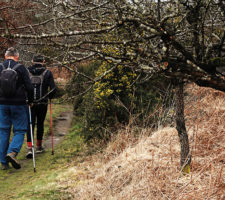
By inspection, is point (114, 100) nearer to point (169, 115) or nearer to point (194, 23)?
point (169, 115)

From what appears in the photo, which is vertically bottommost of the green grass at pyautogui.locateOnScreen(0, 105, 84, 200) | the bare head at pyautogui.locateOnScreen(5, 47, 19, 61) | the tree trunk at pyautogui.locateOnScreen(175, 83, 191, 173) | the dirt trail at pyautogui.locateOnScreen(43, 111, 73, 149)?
the dirt trail at pyautogui.locateOnScreen(43, 111, 73, 149)

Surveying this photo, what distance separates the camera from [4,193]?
14.7ft

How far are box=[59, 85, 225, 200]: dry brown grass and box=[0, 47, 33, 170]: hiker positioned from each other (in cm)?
135

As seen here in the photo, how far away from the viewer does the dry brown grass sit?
3260 mm

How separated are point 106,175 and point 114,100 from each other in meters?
2.40

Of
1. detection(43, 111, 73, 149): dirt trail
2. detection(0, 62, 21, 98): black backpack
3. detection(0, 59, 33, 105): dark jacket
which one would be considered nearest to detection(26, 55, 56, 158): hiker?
detection(0, 59, 33, 105): dark jacket

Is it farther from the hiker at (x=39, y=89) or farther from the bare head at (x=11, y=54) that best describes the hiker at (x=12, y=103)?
the hiker at (x=39, y=89)

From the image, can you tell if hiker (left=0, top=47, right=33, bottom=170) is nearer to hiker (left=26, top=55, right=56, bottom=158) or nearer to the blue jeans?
the blue jeans

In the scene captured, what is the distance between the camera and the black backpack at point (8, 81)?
17.5 feet

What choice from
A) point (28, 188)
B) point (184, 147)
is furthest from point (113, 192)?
point (28, 188)

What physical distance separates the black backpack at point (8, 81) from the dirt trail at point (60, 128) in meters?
2.59

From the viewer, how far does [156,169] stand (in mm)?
4000

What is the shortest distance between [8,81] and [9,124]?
1.00m

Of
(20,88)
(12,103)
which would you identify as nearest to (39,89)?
(20,88)
